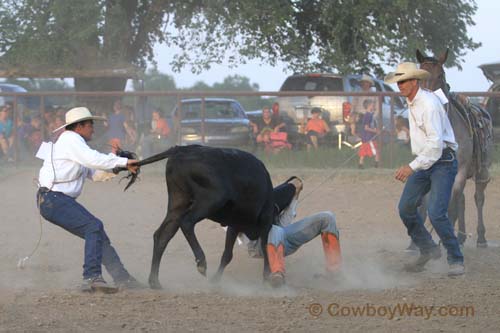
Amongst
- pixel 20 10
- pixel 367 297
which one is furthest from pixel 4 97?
pixel 367 297

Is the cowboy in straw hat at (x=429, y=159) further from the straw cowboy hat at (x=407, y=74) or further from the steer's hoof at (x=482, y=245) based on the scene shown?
the steer's hoof at (x=482, y=245)

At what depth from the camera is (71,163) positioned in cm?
742

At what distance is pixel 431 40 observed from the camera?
21.1 m

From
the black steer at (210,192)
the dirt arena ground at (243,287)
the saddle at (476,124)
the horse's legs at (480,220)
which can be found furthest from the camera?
the horse's legs at (480,220)

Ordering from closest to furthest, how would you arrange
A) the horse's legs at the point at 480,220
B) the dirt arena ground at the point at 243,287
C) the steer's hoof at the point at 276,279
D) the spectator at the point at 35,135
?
the dirt arena ground at the point at 243,287
the steer's hoof at the point at 276,279
the horse's legs at the point at 480,220
the spectator at the point at 35,135

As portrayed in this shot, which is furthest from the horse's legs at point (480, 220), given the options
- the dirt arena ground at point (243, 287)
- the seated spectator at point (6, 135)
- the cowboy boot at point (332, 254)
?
the seated spectator at point (6, 135)

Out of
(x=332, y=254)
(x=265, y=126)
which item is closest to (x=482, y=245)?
(x=332, y=254)

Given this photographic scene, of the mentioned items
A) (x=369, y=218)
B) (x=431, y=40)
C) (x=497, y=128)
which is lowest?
(x=369, y=218)

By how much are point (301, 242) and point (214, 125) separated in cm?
968

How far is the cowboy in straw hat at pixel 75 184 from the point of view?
7.26 m

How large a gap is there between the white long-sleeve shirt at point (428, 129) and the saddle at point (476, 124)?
5.57 feet

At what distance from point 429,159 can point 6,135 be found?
11293 millimetres

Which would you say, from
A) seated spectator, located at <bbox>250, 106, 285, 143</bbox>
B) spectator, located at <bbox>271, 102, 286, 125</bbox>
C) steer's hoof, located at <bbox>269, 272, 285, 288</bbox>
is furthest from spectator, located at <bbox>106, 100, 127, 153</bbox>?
steer's hoof, located at <bbox>269, 272, 285, 288</bbox>

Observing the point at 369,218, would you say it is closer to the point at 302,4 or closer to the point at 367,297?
the point at 367,297
